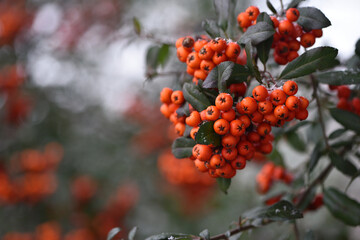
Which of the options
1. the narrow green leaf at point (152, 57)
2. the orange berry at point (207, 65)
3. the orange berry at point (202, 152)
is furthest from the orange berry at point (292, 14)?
the narrow green leaf at point (152, 57)

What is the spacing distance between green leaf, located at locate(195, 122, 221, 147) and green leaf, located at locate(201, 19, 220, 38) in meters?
0.40

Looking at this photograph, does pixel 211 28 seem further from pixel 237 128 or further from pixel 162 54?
pixel 162 54

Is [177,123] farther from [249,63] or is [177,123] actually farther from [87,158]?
[87,158]

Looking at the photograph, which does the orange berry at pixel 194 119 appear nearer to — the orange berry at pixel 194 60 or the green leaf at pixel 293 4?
the orange berry at pixel 194 60

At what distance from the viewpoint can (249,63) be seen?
107 cm

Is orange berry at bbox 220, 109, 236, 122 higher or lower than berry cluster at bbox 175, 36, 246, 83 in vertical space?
lower

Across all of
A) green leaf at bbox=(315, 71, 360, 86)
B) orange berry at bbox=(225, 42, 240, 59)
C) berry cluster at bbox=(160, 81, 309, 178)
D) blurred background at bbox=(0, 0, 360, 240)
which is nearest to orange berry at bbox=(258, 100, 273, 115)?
berry cluster at bbox=(160, 81, 309, 178)

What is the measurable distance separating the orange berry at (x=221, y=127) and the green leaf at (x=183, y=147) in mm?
200

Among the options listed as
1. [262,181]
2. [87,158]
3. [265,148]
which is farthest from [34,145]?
[265,148]

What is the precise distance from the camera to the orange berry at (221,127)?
40.9 inches

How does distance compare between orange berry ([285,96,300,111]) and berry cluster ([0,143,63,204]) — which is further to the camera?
berry cluster ([0,143,63,204])

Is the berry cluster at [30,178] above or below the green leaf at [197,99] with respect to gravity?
below

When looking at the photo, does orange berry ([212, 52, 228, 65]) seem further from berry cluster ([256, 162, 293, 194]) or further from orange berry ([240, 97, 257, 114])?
berry cluster ([256, 162, 293, 194])

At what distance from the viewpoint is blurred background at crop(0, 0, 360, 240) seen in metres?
3.39
